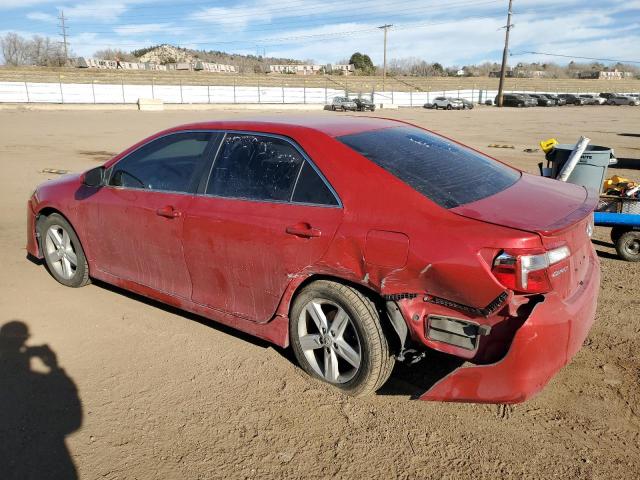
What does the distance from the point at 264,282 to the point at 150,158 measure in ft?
5.30

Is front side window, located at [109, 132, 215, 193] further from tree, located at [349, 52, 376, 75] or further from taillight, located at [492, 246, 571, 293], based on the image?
tree, located at [349, 52, 376, 75]

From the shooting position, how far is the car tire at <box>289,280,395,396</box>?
2.96 m

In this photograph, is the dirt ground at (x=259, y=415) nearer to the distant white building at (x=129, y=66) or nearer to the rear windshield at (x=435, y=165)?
the rear windshield at (x=435, y=165)

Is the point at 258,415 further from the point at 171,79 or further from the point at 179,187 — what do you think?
the point at 171,79

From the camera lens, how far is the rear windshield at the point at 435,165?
2.97m

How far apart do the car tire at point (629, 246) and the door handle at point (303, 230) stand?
13.7 ft

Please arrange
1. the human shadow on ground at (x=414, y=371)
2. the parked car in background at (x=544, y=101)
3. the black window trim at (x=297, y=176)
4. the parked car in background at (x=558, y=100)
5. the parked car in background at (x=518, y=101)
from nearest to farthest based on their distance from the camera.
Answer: the black window trim at (x=297, y=176), the human shadow on ground at (x=414, y=371), the parked car in background at (x=518, y=101), the parked car in background at (x=544, y=101), the parked car in background at (x=558, y=100)

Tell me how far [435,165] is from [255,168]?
1173mm

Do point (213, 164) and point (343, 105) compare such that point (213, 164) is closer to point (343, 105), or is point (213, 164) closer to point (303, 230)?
point (303, 230)

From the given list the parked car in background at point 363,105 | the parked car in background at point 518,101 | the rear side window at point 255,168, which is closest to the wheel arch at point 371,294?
the rear side window at point 255,168

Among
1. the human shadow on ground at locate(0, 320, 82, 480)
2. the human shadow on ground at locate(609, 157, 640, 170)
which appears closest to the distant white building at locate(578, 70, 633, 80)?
the human shadow on ground at locate(609, 157, 640, 170)

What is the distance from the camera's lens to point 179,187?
3.84 metres

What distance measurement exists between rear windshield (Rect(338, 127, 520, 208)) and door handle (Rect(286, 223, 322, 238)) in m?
0.54

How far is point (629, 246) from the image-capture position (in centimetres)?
566
